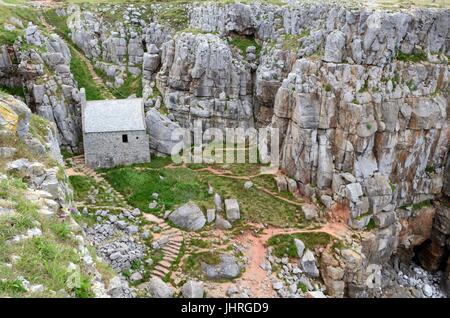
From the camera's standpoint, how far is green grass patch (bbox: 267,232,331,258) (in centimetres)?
3834

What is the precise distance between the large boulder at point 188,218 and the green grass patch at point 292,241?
6.99 meters

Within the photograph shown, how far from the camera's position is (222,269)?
34781 millimetres

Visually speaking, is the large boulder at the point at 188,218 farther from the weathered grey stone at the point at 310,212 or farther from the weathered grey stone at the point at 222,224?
the weathered grey stone at the point at 310,212

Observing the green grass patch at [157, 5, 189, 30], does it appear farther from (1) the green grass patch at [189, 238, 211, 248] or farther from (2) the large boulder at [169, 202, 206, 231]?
(1) the green grass patch at [189, 238, 211, 248]

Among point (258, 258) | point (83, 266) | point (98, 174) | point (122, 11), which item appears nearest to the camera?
point (83, 266)

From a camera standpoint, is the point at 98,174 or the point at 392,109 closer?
the point at 392,109

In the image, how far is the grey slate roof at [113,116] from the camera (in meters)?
45.7

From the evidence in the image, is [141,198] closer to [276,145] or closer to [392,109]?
[276,145]

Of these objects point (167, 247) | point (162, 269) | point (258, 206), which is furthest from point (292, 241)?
point (162, 269)

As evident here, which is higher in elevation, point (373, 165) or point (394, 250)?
point (373, 165)
